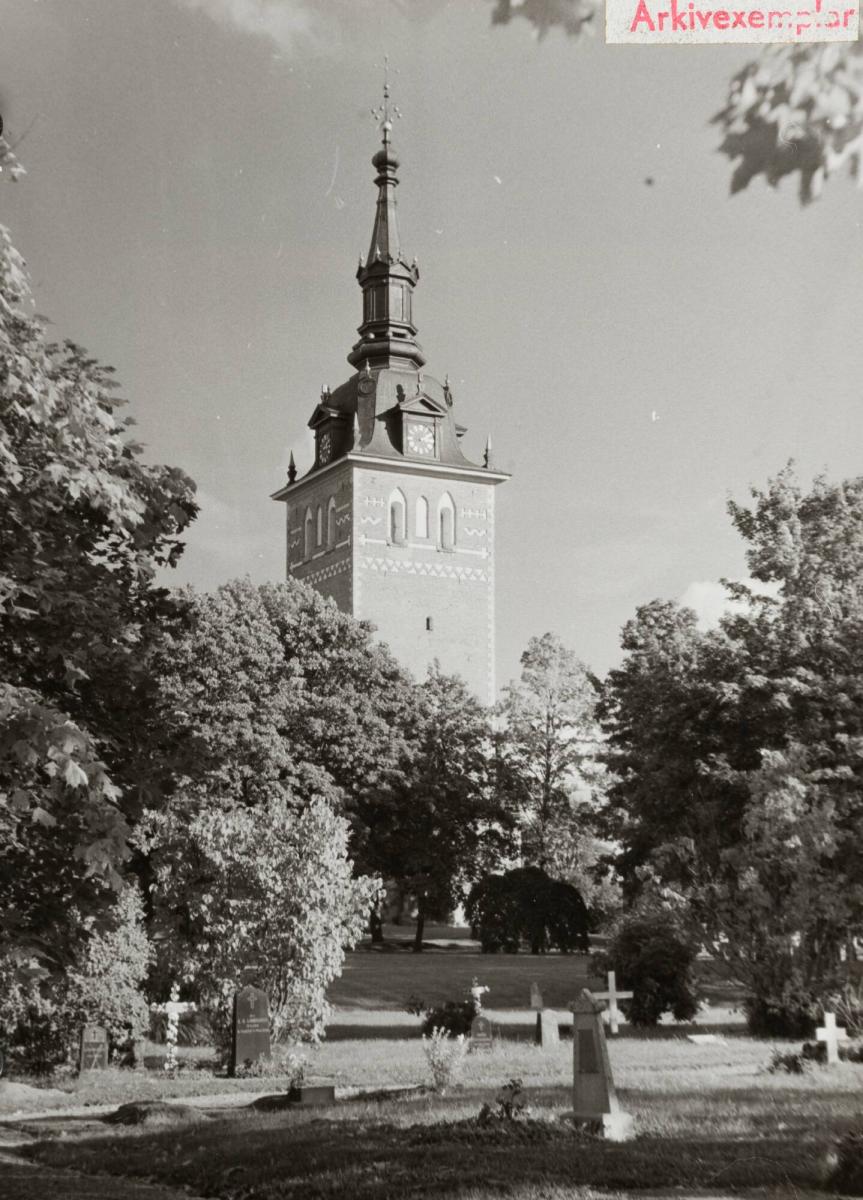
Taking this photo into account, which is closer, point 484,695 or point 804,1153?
point 804,1153

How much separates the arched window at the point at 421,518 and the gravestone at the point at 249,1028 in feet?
145

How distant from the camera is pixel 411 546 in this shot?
6297 centimetres

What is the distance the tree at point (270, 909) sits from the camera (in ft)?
71.6

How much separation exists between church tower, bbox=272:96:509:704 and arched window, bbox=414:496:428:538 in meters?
0.05

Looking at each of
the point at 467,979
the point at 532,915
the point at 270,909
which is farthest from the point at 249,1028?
the point at 532,915

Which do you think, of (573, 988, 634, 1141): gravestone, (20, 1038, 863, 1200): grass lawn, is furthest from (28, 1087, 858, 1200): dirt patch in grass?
(573, 988, 634, 1141): gravestone

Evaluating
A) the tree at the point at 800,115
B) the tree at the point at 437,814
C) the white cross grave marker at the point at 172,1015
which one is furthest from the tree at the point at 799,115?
the tree at the point at 437,814

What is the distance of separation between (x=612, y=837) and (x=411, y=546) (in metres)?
31.2

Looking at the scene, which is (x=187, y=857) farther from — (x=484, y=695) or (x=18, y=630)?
(x=484, y=695)

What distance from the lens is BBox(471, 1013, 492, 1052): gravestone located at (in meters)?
20.2

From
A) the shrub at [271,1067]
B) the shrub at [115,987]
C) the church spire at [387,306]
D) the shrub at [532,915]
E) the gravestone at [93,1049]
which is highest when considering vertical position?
the church spire at [387,306]

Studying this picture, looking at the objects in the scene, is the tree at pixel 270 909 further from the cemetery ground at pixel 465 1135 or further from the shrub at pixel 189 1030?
the cemetery ground at pixel 465 1135

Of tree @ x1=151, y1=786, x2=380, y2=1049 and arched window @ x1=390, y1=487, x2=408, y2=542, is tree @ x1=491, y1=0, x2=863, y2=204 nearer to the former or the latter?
tree @ x1=151, y1=786, x2=380, y2=1049

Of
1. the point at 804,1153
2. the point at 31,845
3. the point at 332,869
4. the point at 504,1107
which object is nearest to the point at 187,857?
the point at 332,869
